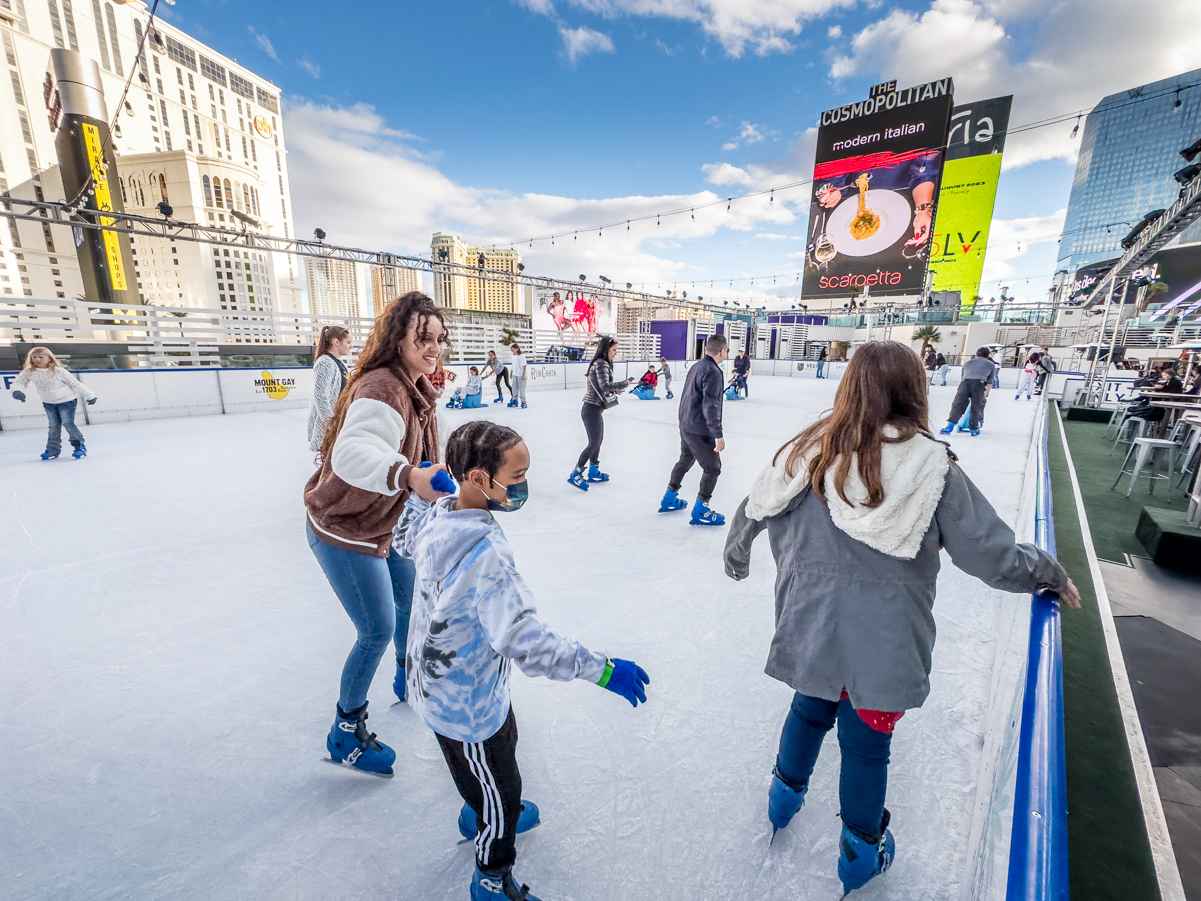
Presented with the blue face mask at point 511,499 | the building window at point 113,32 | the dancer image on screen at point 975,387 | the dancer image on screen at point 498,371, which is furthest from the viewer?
the building window at point 113,32

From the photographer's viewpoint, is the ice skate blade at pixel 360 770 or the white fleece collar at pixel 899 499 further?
the ice skate blade at pixel 360 770

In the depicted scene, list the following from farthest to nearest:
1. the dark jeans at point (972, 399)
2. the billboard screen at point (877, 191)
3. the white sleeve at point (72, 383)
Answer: the billboard screen at point (877, 191), the dark jeans at point (972, 399), the white sleeve at point (72, 383)

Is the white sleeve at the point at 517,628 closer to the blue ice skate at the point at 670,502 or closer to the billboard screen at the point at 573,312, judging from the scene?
the blue ice skate at the point at 670,502

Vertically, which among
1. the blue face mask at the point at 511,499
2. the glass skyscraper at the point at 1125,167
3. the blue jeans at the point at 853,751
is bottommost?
the blue jeans at the point at 853,751

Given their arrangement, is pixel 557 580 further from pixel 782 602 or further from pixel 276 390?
pixel 276 390

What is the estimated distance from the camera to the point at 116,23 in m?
28.2

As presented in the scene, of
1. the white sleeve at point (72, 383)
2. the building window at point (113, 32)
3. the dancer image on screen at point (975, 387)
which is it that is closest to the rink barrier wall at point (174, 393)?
the white sleeve at point (72, 383)

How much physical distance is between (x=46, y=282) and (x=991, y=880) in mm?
39536

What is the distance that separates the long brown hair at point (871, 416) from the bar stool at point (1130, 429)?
8.72 m

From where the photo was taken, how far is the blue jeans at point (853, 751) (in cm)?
118

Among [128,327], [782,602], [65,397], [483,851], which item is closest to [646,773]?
[483,851]

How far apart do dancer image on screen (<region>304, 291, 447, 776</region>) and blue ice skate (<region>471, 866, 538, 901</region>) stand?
56 centimetres

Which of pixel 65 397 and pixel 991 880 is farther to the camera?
pixel 65 397

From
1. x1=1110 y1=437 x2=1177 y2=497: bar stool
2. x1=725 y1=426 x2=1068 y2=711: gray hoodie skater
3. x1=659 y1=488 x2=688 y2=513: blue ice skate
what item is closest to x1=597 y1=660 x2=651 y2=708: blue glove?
x1=725 y1=426 x2=1068 y2=711: gray hoodie skater
